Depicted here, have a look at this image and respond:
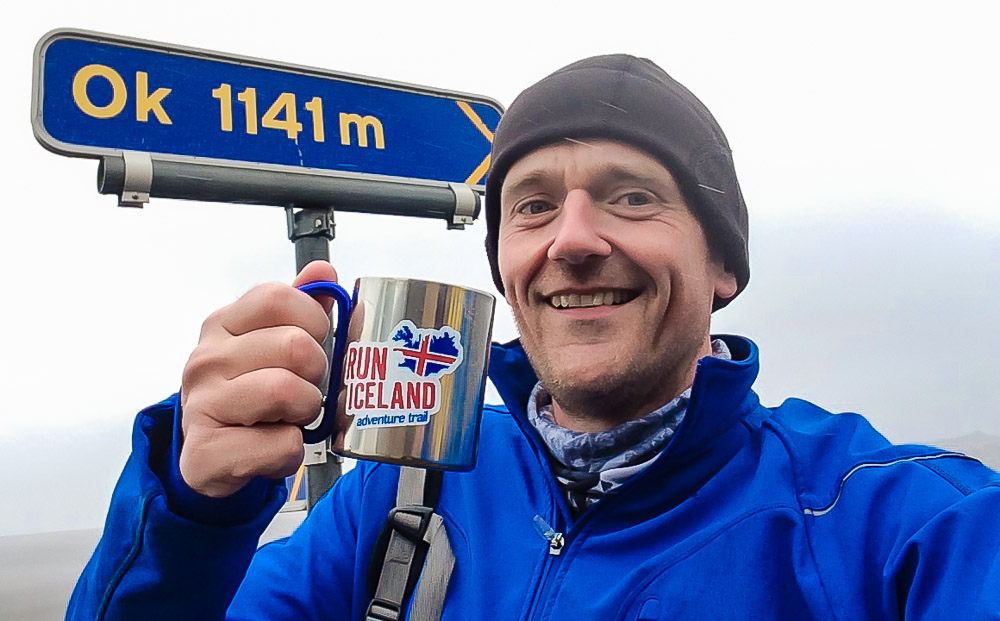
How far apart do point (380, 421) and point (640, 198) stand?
1.88 feet

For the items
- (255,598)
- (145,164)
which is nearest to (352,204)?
(145,164)

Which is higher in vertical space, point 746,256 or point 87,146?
point 87,146

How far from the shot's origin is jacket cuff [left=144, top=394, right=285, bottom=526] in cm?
81

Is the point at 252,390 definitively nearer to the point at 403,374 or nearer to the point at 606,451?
the point at 403,374

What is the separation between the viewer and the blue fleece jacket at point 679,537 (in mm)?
806

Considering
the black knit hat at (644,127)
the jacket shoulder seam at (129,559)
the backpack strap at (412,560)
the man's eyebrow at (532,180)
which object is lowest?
the backpack strap at (412,560)

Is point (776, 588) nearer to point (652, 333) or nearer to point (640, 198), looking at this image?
point (652, 333)

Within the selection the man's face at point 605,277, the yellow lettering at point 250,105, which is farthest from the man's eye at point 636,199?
the yellow lettering at point 250,105

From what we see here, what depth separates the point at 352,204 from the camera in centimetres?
155

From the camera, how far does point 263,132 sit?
1.51 m

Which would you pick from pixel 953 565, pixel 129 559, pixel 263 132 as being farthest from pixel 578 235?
pixel 263 132

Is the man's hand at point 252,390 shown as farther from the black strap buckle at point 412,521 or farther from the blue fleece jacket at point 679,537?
the black strap buckle at point 412,521

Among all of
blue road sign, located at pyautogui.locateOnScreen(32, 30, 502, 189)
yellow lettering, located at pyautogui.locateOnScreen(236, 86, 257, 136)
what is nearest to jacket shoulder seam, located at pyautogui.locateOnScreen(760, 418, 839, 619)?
blue road sign, located at pyautogui.locateOnScreen(32, 30, 502, 189)

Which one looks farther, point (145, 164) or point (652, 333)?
point (145, 164)
